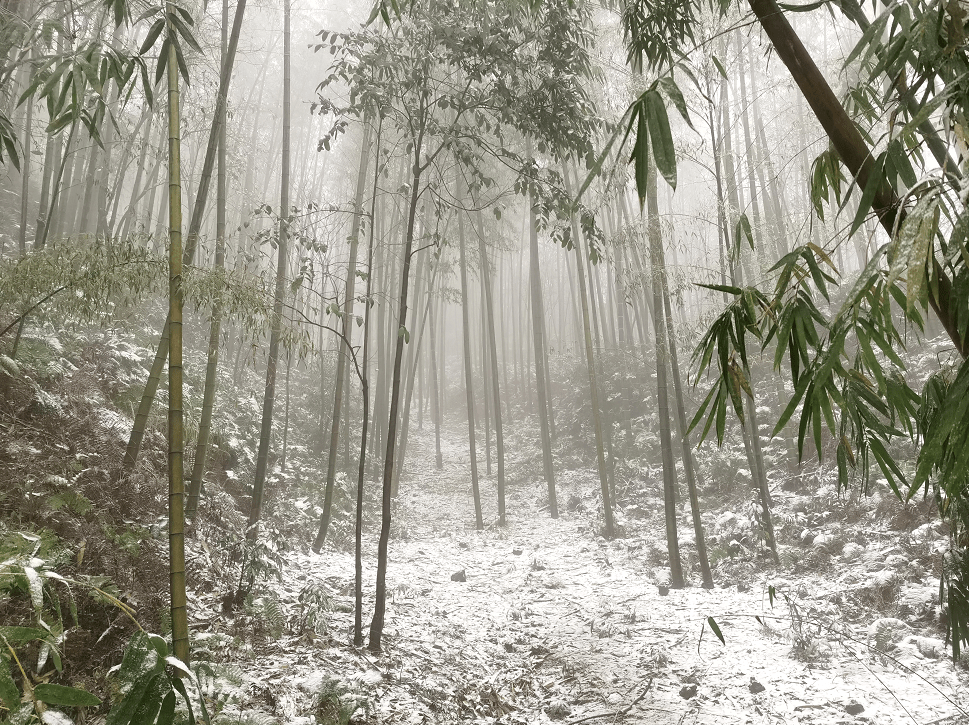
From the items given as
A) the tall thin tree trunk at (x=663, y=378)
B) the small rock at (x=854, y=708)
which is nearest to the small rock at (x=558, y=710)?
the small rock at (x=854, y=708)

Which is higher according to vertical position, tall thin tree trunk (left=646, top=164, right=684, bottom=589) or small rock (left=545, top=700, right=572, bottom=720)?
tall thin tree trunk (left=646, top=164, right=684, bottom=589)

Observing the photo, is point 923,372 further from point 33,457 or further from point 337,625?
point 33,457

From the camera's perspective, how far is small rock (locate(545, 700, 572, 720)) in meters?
3.31

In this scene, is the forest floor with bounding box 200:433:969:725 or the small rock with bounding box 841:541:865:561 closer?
the forest floor with bounding box 200:433:969:725

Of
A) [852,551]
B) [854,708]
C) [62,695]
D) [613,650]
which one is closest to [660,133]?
[62,695]

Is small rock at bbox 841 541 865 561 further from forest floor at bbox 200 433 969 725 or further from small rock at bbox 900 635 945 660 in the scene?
small rock at bbox 900 635 945 660

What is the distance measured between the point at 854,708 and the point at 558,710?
1614 mm

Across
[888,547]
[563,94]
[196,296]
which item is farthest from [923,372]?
[196,296]

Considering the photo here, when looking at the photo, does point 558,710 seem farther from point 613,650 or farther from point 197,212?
point 197,212

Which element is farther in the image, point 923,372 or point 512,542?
point 512,542

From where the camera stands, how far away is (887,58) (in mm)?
1360

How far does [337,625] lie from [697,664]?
2513mm

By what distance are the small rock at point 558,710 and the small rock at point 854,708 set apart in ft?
4.98

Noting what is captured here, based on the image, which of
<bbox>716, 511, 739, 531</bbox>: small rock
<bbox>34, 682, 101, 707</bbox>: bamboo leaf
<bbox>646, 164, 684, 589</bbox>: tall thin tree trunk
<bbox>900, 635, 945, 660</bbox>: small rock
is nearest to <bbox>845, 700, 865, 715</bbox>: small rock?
<bbox>900, 635, 945, 660</bbox>: small rock
